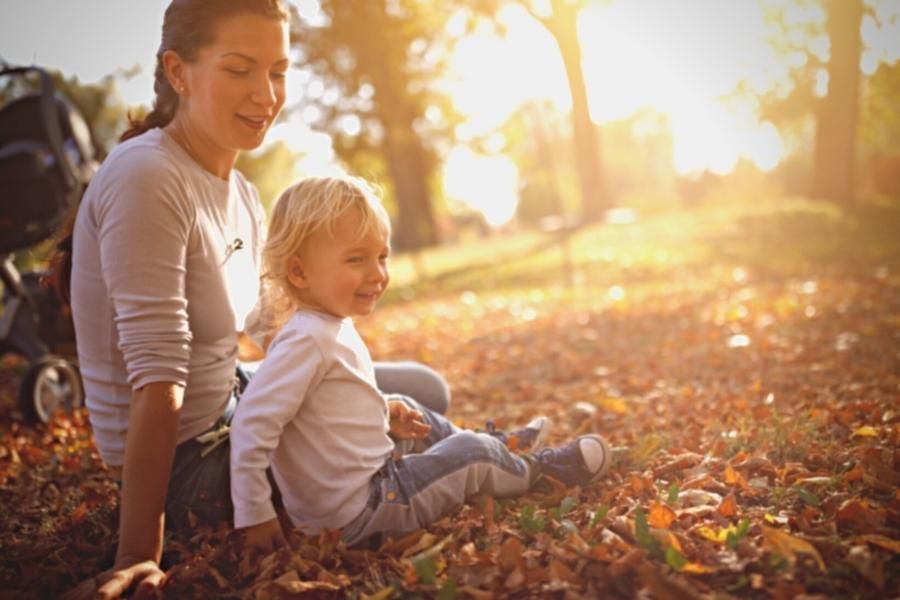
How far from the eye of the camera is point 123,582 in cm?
204

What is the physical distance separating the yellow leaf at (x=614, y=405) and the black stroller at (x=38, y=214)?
9.76ft

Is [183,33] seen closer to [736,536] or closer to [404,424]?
[404,424]

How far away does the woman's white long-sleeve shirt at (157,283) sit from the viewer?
7.36 ft

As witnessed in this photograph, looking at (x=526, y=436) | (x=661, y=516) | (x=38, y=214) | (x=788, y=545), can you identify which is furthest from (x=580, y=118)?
(x=788, y=545)

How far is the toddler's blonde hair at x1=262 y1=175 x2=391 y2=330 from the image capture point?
2.37m

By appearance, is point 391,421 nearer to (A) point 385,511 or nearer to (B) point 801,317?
(A) point 385,511

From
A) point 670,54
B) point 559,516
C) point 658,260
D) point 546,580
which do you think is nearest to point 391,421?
point 559,516

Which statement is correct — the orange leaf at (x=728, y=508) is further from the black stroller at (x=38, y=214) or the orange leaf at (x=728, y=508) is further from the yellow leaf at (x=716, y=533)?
the black stroller at (x=38, y=214)

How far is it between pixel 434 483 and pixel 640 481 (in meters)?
0.78


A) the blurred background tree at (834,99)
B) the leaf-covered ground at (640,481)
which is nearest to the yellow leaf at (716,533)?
the leaf-covered ground at (640,481)

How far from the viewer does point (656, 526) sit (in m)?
2.25

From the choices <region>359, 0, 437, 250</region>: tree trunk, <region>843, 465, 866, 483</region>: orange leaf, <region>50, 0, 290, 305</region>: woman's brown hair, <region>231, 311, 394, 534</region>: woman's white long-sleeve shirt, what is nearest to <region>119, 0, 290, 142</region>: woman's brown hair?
<region>50, 0, 290, 305</region>: woman's brown hair

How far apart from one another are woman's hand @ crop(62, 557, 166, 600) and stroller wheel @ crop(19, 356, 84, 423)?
2642 millimetres

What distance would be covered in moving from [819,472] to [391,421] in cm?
158
